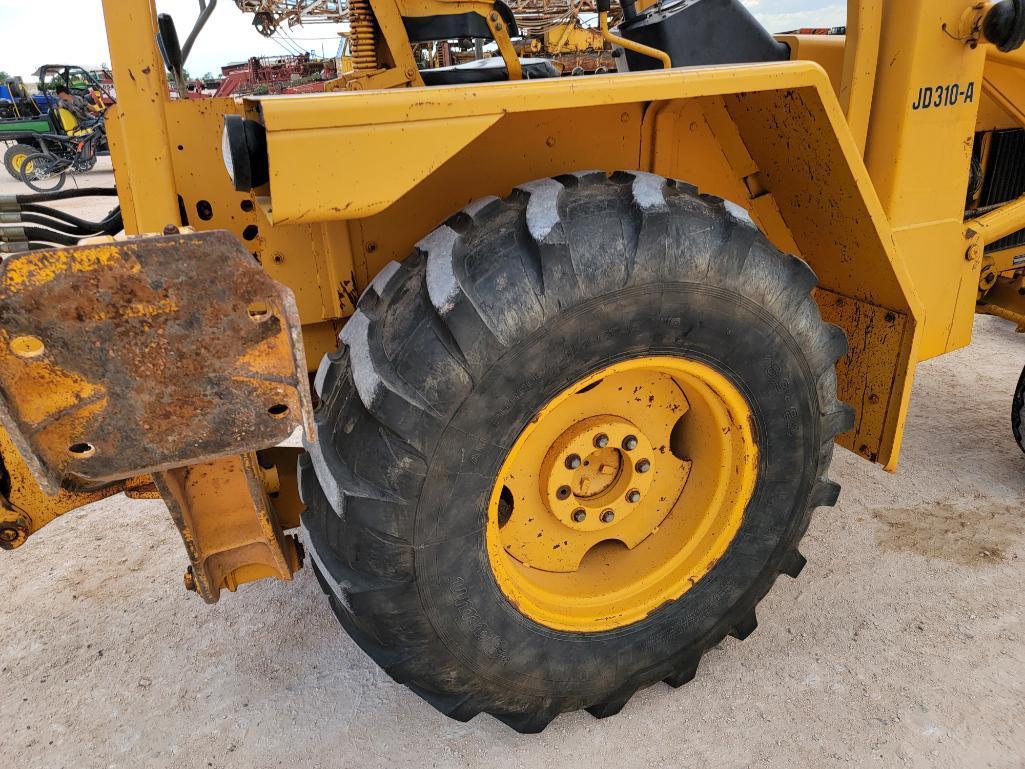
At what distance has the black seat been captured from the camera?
8.16 ft

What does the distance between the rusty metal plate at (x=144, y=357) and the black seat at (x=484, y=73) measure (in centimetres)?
156

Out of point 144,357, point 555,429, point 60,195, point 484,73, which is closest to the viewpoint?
point 144,357

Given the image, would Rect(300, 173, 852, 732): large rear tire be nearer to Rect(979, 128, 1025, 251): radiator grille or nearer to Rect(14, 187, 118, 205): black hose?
Rect(14, 187, 118, 205): black hose

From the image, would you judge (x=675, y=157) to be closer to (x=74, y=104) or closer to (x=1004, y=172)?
(x=1004, y=172)

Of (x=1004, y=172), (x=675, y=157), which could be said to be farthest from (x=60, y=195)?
(x=1004, y=172)

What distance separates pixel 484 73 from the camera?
2490 mm

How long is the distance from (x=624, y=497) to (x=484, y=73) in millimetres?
1529

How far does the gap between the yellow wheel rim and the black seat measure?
123 centimetres

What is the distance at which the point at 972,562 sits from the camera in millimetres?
2768

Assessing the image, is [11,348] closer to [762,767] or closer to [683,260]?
[683,260]

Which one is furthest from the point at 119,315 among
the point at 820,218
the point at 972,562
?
the point at 972,562

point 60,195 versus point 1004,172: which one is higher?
point 60,195

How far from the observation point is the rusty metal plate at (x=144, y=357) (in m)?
1.15

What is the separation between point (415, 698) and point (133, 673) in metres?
0.97
